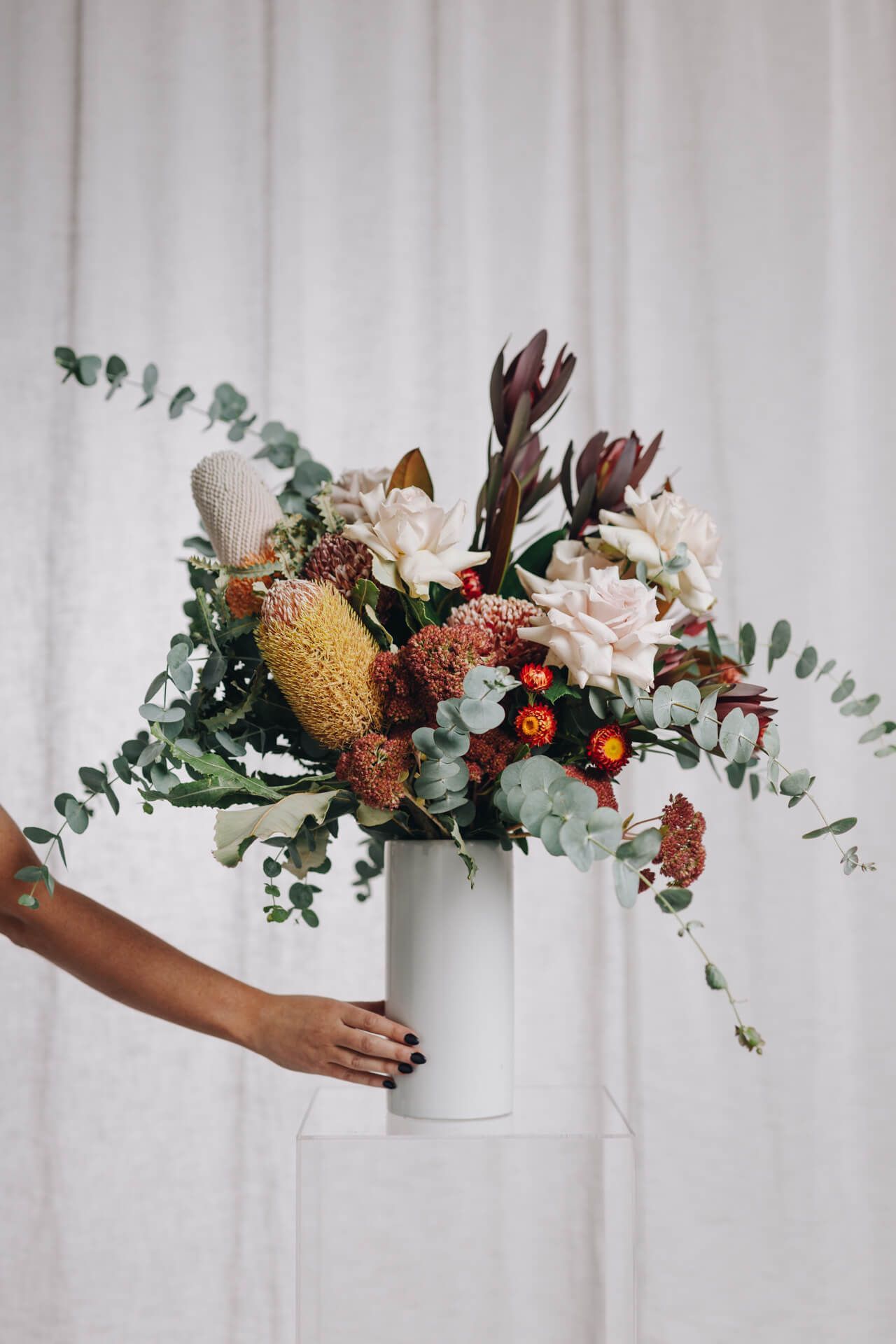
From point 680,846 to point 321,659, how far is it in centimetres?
26

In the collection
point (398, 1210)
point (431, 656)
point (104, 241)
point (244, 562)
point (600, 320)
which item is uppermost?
point (104, 241)

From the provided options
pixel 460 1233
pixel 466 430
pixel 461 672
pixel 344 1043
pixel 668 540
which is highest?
pixel 466 430

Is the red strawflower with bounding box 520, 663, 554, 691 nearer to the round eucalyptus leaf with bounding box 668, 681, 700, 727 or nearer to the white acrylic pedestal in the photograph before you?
the round eucalyptus leaf with bounding box 668, 681, 700, 727

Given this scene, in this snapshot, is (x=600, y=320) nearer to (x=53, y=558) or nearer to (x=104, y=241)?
(x=104, y=241)

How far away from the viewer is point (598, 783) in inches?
30.0

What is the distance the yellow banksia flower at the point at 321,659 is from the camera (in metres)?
0.72

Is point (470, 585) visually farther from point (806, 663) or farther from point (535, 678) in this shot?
point (806, 663)

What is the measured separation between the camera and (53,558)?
1697 mm

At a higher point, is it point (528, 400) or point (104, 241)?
point (104, 241)

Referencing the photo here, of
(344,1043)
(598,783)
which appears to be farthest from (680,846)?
(344,1043)

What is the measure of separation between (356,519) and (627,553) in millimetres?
200

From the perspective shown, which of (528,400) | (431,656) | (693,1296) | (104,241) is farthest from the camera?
(104,241)

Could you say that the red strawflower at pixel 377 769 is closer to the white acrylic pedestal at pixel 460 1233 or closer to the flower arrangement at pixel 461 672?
the flower arrangement at pixel 461 672

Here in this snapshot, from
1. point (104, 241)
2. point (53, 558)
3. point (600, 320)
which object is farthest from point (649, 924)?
point (104, 241)
